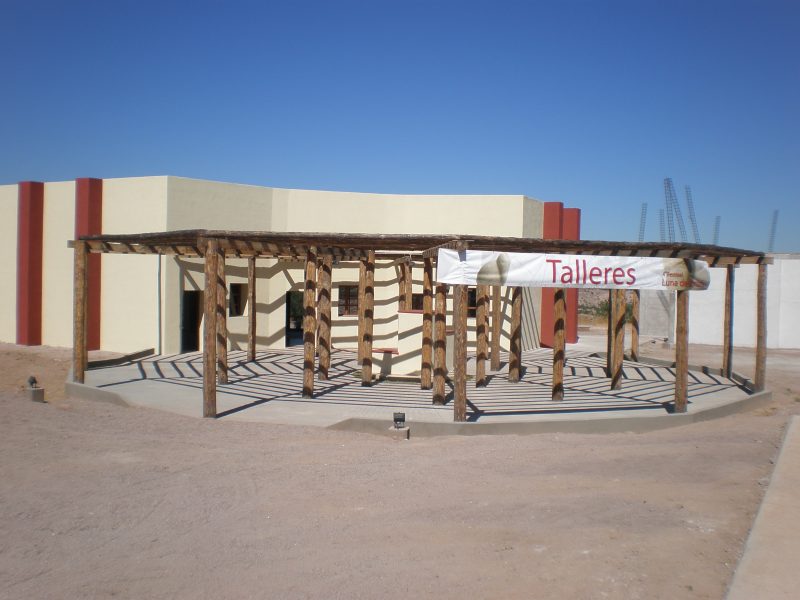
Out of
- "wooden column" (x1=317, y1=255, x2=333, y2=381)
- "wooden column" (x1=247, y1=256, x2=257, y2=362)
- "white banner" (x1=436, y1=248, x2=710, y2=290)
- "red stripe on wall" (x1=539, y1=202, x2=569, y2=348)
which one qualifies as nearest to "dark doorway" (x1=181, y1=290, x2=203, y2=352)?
"wooden column" (x1=247, y1=256, x2=257, y2=362)

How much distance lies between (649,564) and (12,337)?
2122 centimetres

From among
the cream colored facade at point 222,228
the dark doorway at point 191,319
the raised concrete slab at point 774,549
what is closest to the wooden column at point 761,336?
the raised concrete slab at point 774,549

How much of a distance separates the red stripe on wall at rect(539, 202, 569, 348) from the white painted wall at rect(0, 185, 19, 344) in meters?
16.8

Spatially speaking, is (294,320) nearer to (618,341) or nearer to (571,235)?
(571,235)

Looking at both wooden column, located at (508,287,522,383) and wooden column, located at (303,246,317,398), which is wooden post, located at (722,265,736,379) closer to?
wooden column, located at (508,287,522,383)

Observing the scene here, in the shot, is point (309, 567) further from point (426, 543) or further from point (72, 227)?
point (72, 227)

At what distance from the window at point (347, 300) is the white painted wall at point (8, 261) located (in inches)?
397

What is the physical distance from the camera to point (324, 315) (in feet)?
50.0

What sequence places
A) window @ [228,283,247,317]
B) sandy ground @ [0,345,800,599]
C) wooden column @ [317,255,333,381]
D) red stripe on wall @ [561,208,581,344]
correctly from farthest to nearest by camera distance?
red stripe on wall @ [561,208,581,344] → window @ [228,283,247,317] → wooden column @ [317,255,333,381] → sandy ground @ [0,345,800,599]

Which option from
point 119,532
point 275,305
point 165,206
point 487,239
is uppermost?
point 165,206

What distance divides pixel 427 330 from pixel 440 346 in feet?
4.28

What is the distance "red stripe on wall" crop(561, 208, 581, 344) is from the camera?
23.9 meters

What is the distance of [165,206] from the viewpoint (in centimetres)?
1864

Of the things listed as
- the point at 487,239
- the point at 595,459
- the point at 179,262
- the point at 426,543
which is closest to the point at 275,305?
the point at 179,262
